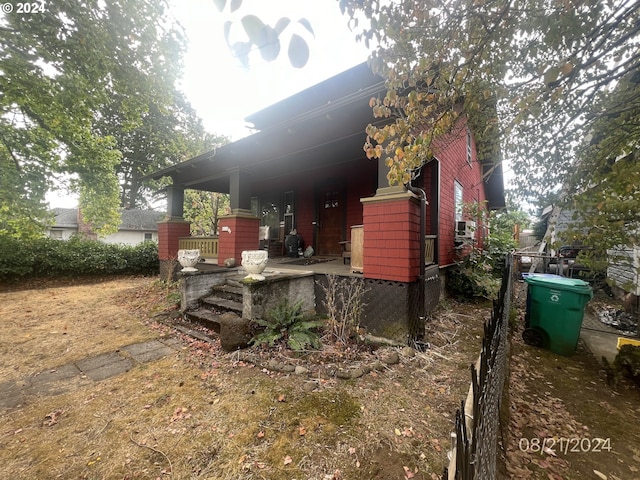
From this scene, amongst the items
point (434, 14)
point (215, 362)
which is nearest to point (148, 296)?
point (215, 362)

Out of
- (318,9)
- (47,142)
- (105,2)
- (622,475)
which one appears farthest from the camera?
(47,142)

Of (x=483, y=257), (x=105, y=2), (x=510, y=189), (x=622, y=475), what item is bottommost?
(x=622, y=475)

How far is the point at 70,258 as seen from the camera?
955 cm

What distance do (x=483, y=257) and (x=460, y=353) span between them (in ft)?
14.9

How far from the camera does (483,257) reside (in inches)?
281

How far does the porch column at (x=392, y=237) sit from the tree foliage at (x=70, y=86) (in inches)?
324

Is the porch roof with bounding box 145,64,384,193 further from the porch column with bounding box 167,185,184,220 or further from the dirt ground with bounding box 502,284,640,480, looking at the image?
the dirt ground with bounding box 502,284,640,480

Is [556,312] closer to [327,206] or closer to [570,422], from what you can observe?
[570,422]

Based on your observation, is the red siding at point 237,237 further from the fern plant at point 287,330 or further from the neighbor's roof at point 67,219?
the neighbor's roof at point 67,219

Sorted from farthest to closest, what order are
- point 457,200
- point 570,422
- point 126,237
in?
point 126,237 → point 457,200 → point 570,422

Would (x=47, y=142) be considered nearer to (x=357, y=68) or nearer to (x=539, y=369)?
(x=357, y=68)

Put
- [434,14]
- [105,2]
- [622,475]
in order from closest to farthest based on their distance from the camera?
[622,475] < [434,14] < [105,2]

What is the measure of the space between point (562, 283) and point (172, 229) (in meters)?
9.88
